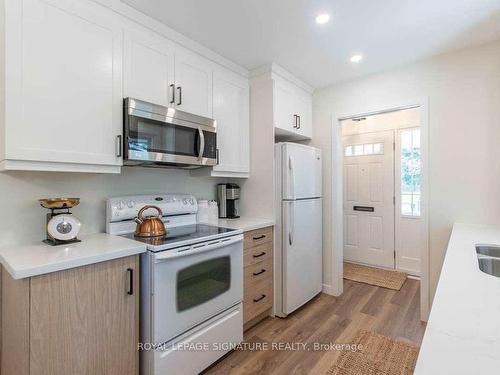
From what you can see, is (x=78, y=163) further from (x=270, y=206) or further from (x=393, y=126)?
(x=393, y=126)

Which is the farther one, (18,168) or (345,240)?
(345,240)

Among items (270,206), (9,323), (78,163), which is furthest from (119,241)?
(270,206)

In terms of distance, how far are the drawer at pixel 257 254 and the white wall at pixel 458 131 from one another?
4.85ft

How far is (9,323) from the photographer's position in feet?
4.43

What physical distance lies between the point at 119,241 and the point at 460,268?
5.73 ft

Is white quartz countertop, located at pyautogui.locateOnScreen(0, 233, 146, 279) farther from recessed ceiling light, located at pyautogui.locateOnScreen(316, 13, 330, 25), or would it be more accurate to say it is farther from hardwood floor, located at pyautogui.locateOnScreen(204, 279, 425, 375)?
recessed ceiling light, located at pyautogui.locateOnScreen(316, 13, 330, 25)

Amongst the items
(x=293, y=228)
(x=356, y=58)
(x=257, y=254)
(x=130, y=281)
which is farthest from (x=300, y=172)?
(x=130, y=281)

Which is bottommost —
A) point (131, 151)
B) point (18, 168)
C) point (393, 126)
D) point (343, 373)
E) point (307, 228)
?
point (343, 373)

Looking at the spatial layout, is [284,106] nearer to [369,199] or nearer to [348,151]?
[348,151]

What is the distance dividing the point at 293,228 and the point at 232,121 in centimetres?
118

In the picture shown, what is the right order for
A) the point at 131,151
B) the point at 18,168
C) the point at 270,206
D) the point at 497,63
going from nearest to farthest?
the point at 18,168
the point at 131,151
the point at 497,63
the point at 270,206

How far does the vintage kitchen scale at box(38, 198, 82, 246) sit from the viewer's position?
59.1 inches

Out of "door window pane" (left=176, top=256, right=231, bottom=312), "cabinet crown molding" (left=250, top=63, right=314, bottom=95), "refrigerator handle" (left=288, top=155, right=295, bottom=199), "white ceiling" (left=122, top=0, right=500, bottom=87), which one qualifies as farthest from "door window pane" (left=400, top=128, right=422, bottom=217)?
"door window pane" (left=176, top=256, right=231, bottom=312)

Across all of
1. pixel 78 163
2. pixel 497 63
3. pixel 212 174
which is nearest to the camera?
pixel 78 163
